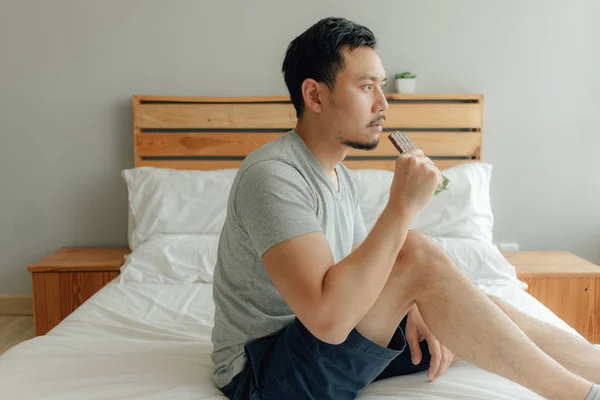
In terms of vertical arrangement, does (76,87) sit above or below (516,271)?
above

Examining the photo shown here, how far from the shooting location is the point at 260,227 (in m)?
1.31

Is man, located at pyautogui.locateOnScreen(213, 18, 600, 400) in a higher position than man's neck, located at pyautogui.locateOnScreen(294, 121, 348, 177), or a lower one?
lower

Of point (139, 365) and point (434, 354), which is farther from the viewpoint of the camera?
point (139, 365)

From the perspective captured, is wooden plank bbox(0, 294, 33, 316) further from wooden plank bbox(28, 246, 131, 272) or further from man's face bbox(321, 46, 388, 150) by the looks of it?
man's face bbox(321, 46, 388, 150)

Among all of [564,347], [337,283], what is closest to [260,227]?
[337,283]

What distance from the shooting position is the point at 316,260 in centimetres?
126

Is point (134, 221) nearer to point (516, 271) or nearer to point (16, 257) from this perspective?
point (16, 257)

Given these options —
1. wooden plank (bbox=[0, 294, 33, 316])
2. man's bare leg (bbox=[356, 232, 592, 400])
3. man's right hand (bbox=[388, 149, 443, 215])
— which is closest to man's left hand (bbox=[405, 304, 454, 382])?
man's bare leg (bbox=[356, 232, 592, 400])

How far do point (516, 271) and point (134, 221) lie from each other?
163cm

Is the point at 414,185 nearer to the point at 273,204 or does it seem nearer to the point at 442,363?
the point at 273,204

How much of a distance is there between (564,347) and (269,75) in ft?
6.64

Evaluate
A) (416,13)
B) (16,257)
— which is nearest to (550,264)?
(416,13)

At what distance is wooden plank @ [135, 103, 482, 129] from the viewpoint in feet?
9.98

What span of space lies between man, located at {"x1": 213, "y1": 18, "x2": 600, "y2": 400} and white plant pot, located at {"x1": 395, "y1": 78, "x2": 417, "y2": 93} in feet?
4.87
